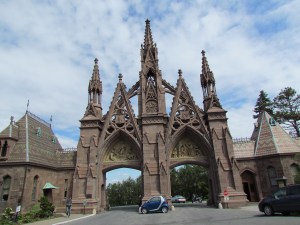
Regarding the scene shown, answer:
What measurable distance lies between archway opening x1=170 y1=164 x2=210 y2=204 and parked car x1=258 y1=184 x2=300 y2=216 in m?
50.2

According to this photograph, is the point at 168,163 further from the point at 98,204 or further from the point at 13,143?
the point at 13,143

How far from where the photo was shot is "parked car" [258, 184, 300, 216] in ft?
44.4

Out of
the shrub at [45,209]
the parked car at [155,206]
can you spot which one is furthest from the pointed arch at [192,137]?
the shrub at [45,209]

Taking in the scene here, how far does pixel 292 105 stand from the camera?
41.3 m

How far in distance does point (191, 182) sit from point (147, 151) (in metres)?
44.9

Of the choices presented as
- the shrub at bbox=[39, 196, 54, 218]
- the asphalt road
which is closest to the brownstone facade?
the shrub at bbox=[39, 196, 54, 218]

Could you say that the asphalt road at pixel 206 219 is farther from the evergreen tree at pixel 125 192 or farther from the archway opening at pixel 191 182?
the evergreen tree at pixel 125 192

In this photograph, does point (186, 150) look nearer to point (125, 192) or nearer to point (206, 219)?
point (206, 219)

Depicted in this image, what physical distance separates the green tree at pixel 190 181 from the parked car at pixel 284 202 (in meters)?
51.1

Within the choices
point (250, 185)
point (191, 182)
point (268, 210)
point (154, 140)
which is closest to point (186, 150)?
point (154, 140)

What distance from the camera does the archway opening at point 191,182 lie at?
65.0 m

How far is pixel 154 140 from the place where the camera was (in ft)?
90.2

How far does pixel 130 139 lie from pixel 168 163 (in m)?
5.15

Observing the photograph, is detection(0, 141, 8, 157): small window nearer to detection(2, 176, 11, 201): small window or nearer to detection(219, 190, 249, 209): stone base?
detection(2, 176, 11, 201): small window
